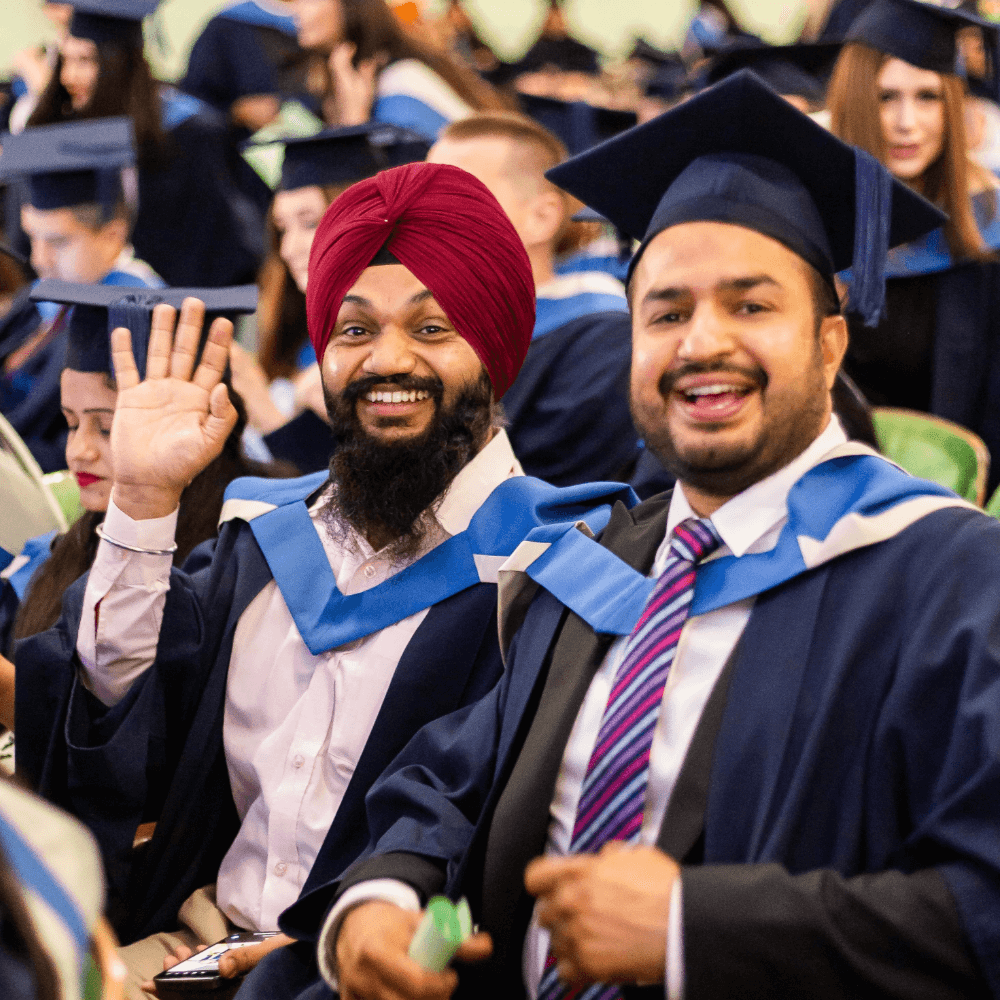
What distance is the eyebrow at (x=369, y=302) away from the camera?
2592 mm

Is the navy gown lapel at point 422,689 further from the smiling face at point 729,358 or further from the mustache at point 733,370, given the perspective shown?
the mustache at point 733,370

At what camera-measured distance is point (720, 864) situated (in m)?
1.74

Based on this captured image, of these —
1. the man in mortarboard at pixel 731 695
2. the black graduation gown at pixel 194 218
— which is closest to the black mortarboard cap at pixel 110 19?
the black graduation gown at pixel 194 218

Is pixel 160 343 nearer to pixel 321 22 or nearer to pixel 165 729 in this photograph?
pixel 165 729

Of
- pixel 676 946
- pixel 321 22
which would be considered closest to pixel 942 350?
pixel 676 946

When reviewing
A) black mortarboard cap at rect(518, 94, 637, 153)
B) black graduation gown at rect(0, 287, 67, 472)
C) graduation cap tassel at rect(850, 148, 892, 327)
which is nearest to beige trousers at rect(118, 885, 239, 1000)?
graduation cap tassel at rect(850, 148, 892, 327)

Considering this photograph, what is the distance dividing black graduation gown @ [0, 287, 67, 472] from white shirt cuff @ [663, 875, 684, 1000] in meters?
3.77

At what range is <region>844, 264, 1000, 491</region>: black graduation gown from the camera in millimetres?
4512

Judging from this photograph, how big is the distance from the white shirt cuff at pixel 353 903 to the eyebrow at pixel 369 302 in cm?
116

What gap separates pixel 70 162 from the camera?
5477 mm

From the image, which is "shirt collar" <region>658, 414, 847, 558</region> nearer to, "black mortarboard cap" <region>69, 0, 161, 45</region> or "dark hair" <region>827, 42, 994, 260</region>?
"dark hair" <region>827, 42, 994, 260</region>

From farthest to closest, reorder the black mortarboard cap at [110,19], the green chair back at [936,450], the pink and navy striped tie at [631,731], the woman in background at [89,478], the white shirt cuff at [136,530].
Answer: the black mortarboard cap at [110,19] → the green chair back at [936,450] → the woman in background at [89,478] → the white shirt cuff at [136,530] → the pink and navy striped tie at [631,731]

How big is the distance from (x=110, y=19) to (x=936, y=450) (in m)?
4.81

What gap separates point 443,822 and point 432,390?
36.2 inches
